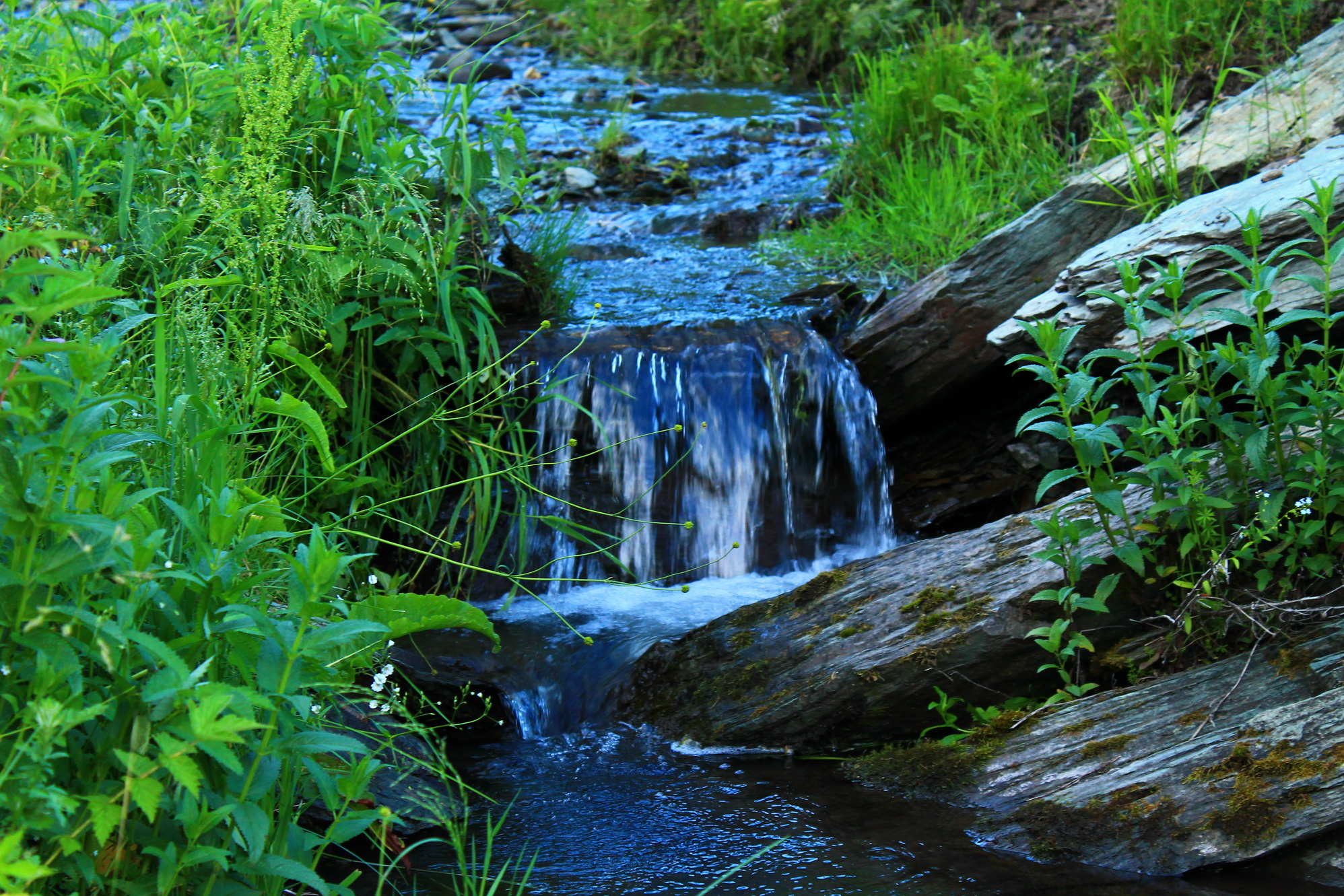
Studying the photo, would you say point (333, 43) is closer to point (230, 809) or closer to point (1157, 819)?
point (230, 809)

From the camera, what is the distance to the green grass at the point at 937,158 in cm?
578

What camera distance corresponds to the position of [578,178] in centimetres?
809

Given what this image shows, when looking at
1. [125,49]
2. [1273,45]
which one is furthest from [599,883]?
[1273,45]

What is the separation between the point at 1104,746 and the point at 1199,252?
174 centimetres

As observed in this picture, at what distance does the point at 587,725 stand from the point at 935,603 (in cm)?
125

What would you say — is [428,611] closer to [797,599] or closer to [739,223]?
[797,599]

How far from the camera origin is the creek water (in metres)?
2.71

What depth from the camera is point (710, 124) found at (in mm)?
9656

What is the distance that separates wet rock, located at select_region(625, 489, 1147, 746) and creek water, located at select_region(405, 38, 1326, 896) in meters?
0.12

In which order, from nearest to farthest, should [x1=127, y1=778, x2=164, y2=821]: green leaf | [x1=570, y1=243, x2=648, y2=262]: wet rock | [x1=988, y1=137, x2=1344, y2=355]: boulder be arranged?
[x1=127, y1=778, x2=164, y2=821]: green leaf
[x1=988, y1=137, x2=1344, y2=355]: boulder
[x1=570, y1=243, x2=648, y2=262]: wet rock

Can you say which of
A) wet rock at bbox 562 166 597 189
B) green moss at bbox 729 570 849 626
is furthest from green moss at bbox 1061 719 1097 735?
wet rock at bbox 562 166 597 189

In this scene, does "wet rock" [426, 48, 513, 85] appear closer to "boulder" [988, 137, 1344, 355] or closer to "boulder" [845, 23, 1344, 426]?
"boulder" [845, 23, 1344, 426]

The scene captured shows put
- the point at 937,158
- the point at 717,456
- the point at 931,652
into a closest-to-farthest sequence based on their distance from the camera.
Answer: the point at 931,652
the point at 717,456
the point at 937,158

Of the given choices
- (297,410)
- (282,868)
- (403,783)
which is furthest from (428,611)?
(403,783)
